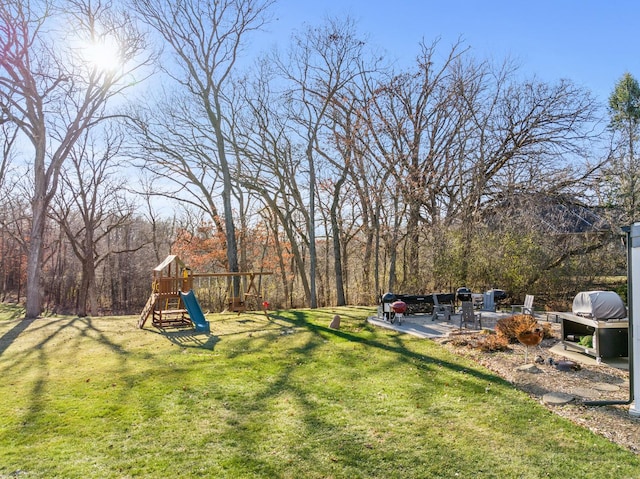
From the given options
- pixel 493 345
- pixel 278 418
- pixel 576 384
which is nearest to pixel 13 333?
pixel 278 418

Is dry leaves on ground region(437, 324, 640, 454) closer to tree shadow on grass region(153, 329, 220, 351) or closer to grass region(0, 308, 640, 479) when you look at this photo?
grass region(0, 308, 640, 479)

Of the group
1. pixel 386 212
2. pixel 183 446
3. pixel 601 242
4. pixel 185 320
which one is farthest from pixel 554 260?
pixel 183 446

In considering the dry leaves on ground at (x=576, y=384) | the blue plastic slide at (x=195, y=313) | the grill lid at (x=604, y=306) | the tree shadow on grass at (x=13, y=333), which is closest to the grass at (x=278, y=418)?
the dry leaves on ground at (x=576, y=384)

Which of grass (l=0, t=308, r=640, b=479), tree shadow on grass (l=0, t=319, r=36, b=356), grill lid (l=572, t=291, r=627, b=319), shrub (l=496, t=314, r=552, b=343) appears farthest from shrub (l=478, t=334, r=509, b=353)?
tree shadow on grass (l=0, t=319, r=36, b=356)

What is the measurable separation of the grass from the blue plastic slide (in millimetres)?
1588

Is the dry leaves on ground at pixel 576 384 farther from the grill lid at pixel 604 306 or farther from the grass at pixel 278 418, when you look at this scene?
the grill lid at pixel 604 306

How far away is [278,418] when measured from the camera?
4.76m

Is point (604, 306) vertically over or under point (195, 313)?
over

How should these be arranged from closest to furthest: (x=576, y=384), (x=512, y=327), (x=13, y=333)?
(x=576, y=384), (x=512, y=327), (x=13, y=333)

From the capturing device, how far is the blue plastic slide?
9.95 m

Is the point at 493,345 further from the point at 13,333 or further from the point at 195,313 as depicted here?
the point at 13,333

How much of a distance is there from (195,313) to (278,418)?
6.14 meters

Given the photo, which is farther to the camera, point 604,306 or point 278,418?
point 604,306

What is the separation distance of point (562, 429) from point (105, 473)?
438cm
